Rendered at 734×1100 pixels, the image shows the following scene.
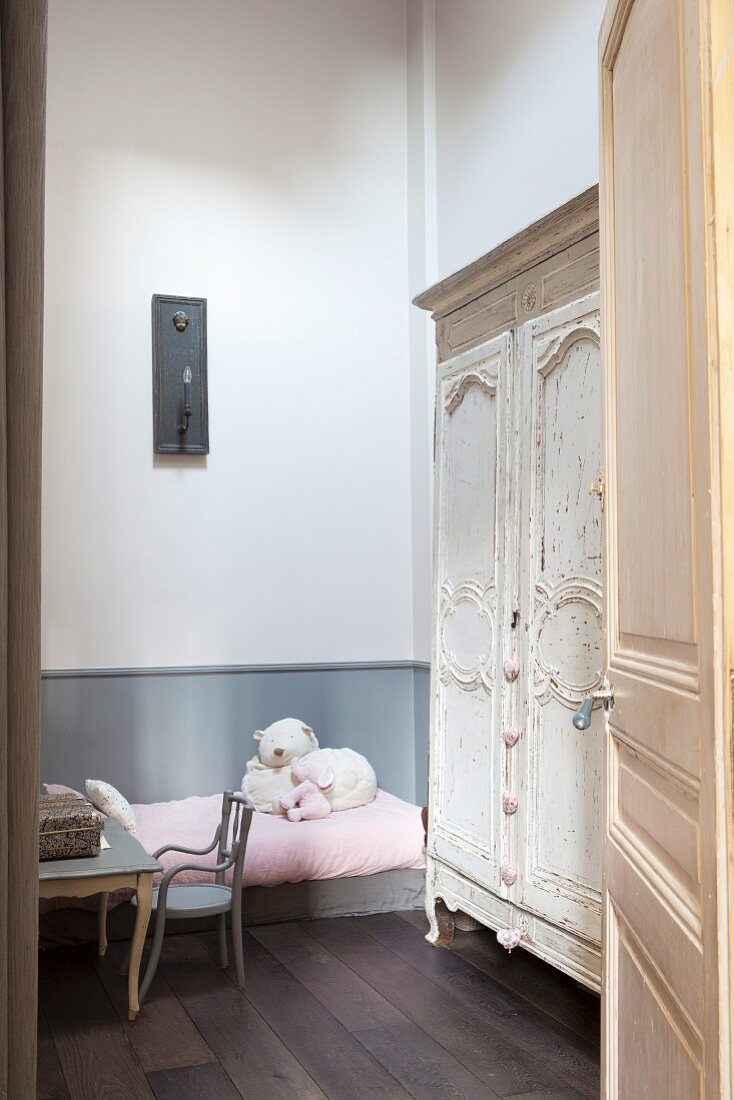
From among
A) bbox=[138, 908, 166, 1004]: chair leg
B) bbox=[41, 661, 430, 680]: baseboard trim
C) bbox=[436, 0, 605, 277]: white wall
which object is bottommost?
bbox=[138, 908, 166, 1004]: chair leg

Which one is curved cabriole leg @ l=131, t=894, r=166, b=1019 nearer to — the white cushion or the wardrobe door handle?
the white cushion

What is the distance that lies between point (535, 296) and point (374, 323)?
2011 millimetres

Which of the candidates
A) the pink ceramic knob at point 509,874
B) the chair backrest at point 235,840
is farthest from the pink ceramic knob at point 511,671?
the chair backrest at point 235,840

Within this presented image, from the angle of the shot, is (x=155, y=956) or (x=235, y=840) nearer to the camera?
(x=155, y=956)

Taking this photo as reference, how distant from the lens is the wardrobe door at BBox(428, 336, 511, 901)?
127 inches

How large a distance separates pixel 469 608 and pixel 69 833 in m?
1.49

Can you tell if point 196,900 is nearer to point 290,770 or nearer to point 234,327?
point 290,770

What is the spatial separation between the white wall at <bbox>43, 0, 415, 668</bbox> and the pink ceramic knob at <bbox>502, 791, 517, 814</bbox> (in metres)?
1.88

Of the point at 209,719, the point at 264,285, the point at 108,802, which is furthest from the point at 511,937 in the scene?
the point at 264,285

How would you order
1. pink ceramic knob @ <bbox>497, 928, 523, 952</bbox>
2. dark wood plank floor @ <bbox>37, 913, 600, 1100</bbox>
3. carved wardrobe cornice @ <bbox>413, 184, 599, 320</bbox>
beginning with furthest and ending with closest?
pink ceramic knob @ <bbox>497, 928, 523, 952</bbox> < carved wardrobe cornice @ <bbox>413, 184, 599, 320</bbox> < dark wood plank floor @ <bbox>37, 913, 600, 1100</bbox>

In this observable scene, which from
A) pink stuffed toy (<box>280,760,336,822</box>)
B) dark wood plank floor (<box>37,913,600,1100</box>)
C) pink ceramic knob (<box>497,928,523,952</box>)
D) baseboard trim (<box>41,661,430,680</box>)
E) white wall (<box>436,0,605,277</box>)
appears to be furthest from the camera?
baseboard trim (<box>41,661,430,680</box>)

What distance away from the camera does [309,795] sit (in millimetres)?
4172

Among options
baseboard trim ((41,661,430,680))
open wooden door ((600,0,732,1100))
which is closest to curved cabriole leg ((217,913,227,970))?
A: baseboard trim ((41,661,430,680))

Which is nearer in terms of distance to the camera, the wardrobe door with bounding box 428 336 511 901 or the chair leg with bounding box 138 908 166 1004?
the chair leg with bounding box 138 908 166 1004
